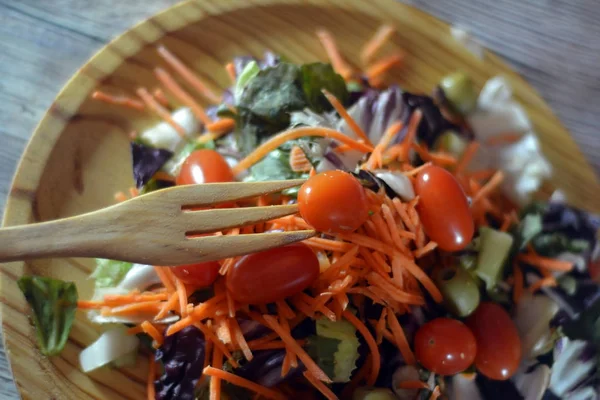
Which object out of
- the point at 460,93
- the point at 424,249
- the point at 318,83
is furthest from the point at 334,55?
the point at 424,249

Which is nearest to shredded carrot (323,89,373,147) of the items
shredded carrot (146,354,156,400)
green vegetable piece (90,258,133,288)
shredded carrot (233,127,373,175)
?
shredded carrot (233,127,373,175)

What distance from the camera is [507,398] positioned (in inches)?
66.9

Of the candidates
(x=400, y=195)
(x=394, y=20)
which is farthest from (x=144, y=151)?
(x=394, y=20)

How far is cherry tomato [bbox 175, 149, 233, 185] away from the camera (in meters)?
1.53

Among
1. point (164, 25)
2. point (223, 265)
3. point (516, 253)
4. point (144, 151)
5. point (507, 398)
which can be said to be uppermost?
point (164, 25)

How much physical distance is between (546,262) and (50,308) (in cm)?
158

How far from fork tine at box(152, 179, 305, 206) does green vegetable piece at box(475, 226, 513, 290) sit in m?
0.73

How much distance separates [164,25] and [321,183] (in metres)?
1.00

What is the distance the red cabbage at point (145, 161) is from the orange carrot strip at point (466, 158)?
991 millimetres

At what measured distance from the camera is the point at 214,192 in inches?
49.0

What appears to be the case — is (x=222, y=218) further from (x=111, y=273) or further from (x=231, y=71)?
(x=231, y=71)

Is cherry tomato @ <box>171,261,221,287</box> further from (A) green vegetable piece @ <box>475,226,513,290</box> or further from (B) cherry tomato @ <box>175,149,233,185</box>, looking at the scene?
(A) green vegetable piece @ <box>475,226,513,290</box>

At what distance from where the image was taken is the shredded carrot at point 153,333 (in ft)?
4.64

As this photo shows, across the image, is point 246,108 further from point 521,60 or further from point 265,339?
point 521,60
